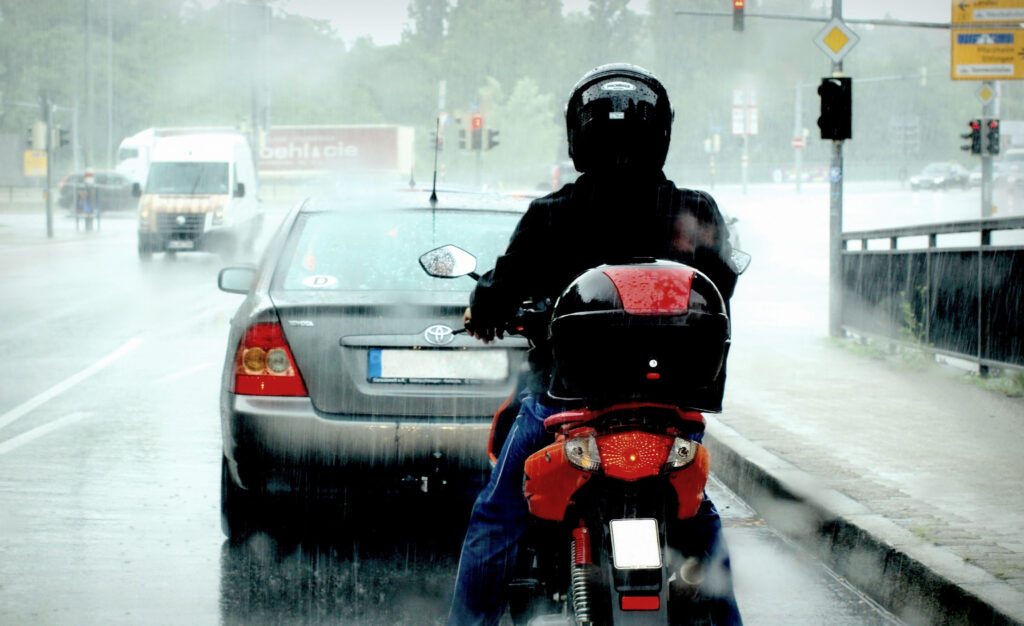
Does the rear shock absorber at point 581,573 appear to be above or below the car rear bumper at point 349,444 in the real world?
above

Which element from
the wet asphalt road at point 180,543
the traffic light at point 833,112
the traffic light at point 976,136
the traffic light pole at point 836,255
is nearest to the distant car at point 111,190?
the traffic light at point 976,136

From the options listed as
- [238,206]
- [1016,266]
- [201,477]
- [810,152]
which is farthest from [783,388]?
[810,152]

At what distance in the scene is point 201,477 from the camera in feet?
23.3

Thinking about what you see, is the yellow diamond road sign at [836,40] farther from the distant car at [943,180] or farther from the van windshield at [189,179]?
the distant car at [943,180]

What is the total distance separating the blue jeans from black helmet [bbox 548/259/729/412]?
38 cm

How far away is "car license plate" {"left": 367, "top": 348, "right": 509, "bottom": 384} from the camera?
5.20m

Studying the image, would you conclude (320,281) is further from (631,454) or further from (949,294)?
(949,294)

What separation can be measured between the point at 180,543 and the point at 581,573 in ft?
11.1

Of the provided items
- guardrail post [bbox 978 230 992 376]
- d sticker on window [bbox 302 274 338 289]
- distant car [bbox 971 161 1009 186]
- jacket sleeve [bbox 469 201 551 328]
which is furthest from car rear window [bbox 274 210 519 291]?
distant car [bbox 971 161 1009 186]

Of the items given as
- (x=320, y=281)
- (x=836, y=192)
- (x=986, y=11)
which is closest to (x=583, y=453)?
(x=320, y=281)

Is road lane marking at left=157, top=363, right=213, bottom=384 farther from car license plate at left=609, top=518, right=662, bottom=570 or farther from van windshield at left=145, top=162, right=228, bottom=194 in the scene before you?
van windshield at left=145, top=162, right=228, bottom=194

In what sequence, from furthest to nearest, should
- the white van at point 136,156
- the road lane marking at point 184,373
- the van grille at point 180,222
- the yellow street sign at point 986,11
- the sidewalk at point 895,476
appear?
the white van at point 136,156 → the van grille at point 180,222 → the yellow street sign at point 986,11 → the road lane marking at point 184,373 → the sidewalk at point 895,476

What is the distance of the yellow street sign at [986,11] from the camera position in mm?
20688

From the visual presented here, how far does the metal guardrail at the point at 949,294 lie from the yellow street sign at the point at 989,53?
977 cm
